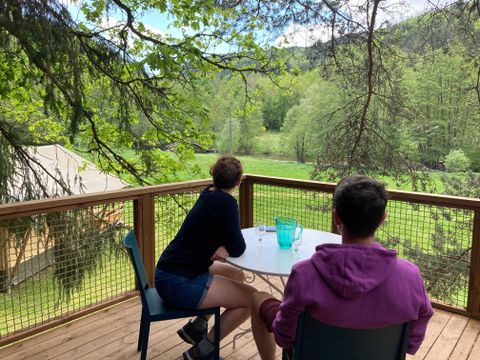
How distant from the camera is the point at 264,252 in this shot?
2.26 metres

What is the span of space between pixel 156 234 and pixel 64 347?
4.07ft

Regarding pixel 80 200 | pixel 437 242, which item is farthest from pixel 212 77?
pixel 437 242

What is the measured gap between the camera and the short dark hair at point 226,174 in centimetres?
215

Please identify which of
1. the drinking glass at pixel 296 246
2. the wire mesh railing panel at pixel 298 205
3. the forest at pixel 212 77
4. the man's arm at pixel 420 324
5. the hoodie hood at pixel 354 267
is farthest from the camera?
the forest at pixel 212 77

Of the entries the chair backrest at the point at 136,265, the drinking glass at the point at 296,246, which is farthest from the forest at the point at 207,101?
the drinking glass at the point at 296,246

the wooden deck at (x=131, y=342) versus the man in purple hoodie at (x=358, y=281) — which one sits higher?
the man in purple hoodie at (x=358, y=281)

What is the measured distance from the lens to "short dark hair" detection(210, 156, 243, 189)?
215 cm

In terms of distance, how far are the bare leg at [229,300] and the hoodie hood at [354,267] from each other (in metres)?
1.00

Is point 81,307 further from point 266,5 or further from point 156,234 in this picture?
point 266,5

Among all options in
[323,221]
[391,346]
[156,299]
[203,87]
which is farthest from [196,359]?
[203,87]

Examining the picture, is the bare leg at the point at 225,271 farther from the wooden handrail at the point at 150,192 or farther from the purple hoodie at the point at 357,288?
the purple hoodie at the point at 357,288

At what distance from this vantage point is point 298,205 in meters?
3.85

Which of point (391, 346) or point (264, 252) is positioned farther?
point (264, 252)

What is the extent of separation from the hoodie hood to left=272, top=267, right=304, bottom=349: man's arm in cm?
11
